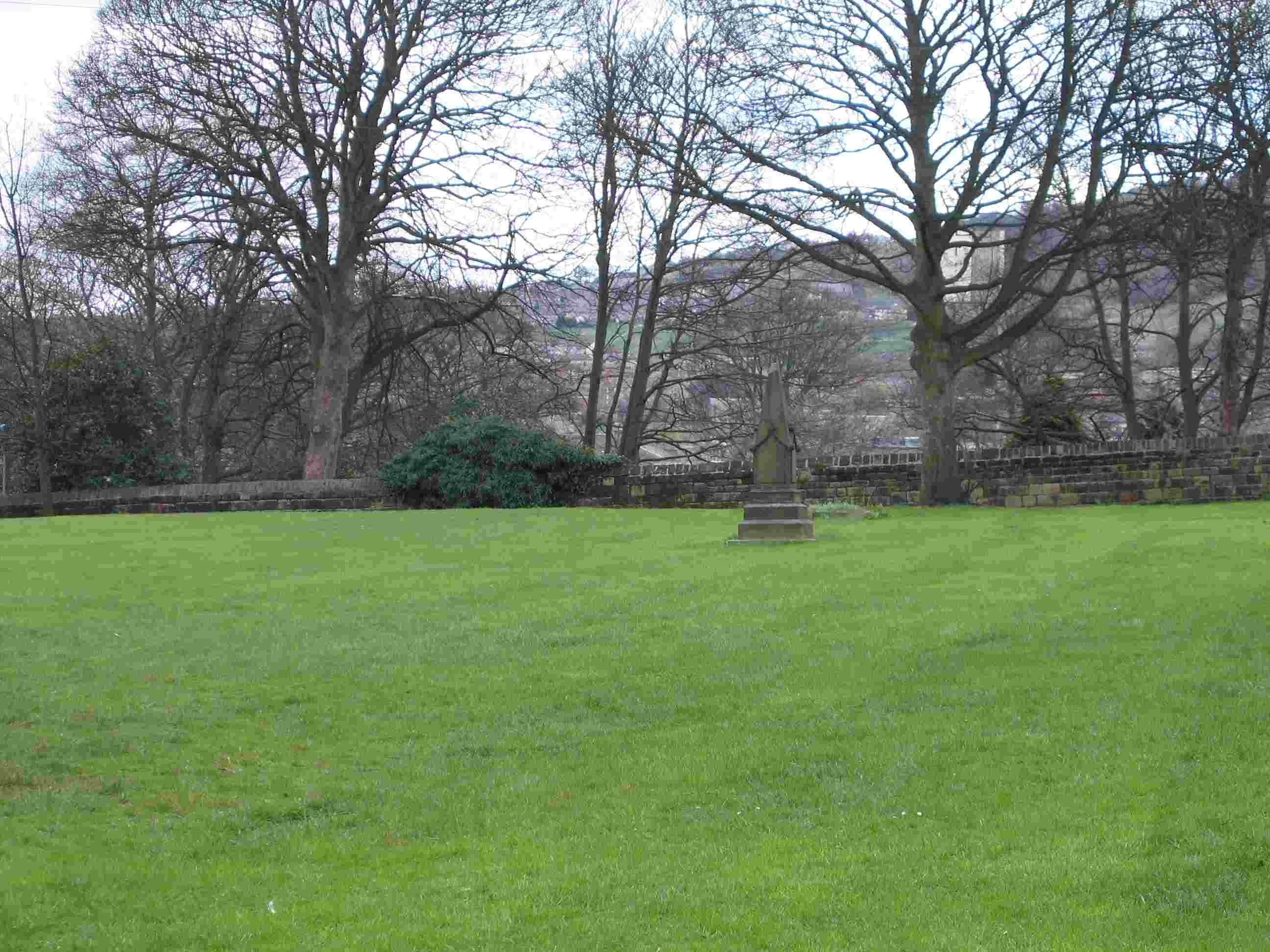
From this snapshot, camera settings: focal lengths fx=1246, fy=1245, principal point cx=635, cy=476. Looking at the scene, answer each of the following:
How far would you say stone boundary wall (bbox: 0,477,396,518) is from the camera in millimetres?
23781

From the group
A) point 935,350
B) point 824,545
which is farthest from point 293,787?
point 935,350

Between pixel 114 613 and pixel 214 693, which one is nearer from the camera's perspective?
pixel 214 693

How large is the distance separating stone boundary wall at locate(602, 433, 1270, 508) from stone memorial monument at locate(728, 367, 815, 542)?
258 inches

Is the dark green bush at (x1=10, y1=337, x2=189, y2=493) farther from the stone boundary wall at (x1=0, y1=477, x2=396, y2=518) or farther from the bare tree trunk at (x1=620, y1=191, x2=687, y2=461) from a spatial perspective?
the bare tree trunk at (x1=620, y1=191, x2=687, y2=461)

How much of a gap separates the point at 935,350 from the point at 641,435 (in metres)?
11.2

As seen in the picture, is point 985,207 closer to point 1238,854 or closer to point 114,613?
point 114,613

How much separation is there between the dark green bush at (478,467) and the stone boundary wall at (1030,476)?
144cm

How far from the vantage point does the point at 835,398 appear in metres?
43.9

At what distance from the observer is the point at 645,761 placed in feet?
21.6

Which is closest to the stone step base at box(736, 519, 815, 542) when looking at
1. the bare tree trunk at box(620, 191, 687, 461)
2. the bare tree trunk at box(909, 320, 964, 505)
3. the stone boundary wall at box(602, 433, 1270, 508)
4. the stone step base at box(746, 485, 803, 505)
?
the stone step base at box(746, 485, 803, 505)

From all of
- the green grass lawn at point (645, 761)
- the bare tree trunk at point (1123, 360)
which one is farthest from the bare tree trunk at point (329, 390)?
the bare tree trunk at point (1123, 360)

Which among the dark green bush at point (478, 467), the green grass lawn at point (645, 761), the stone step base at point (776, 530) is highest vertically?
the dark green bush at point (478, 467)

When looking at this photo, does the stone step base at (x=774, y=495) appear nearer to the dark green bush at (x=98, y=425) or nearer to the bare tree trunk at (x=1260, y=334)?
the bare tree trunk at (x=1260, y=334)

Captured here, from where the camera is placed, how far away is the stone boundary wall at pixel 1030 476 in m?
20.7
